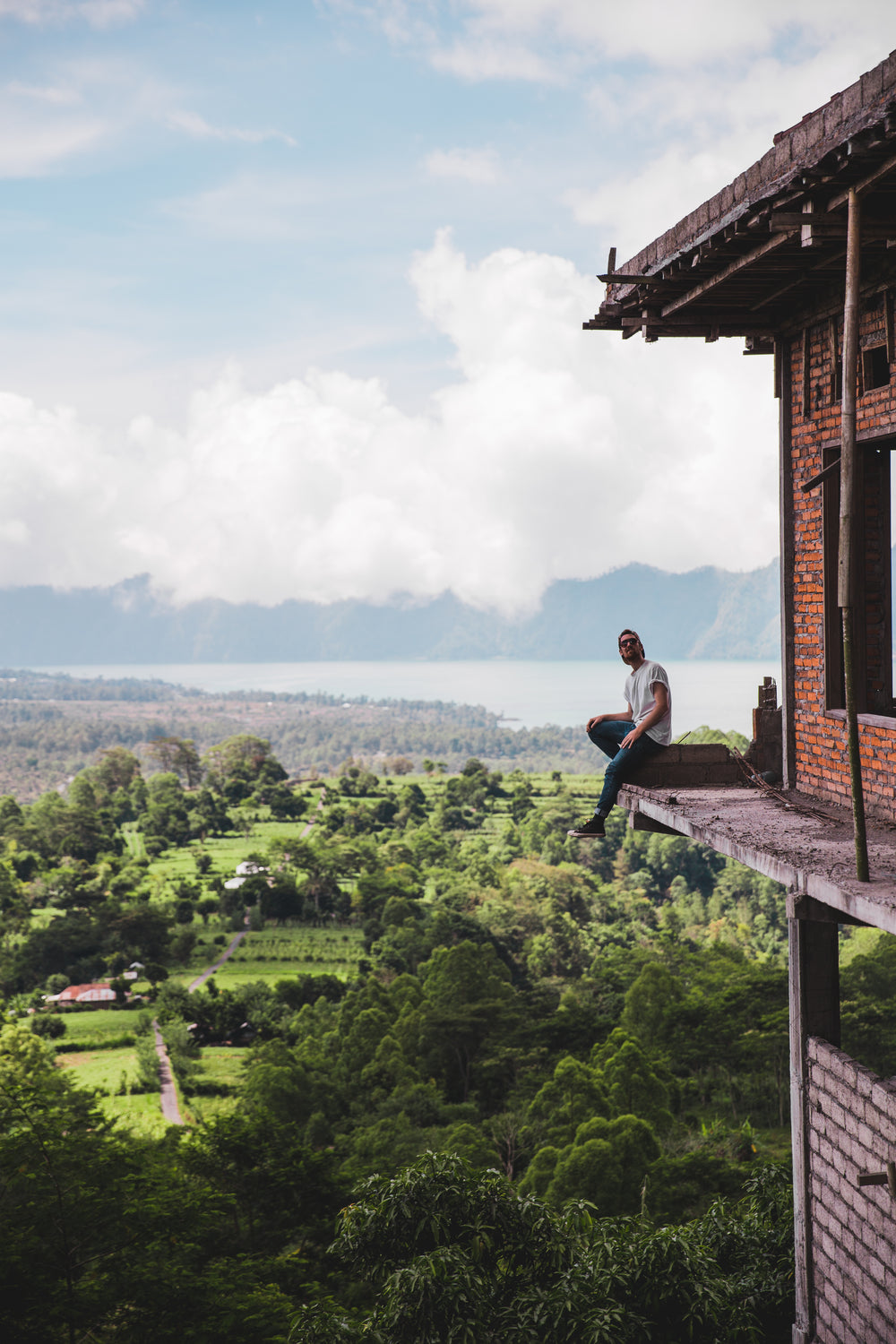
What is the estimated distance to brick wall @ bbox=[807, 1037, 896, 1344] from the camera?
5344 millimetres

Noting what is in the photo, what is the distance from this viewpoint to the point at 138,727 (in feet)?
595

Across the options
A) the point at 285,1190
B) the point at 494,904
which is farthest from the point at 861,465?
the point at 494,904

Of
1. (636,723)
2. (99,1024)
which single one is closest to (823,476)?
(636,723)

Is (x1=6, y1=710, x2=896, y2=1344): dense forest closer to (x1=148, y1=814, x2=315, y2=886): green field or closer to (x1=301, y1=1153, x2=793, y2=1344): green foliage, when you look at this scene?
(x1=301, y1=1153, x2=793, y2=1344): green foliage

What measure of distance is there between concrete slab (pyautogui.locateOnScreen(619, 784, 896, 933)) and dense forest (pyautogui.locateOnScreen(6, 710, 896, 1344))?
10.2 feet

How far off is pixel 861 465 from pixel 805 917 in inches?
103

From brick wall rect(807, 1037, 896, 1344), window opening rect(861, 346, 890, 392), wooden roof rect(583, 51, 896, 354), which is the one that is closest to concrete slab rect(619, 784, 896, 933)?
brick wall rect(807, 1037, 896, 1344)

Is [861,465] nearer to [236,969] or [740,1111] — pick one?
[740,1111]

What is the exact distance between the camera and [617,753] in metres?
6.89

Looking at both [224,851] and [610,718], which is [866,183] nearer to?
[610,718]

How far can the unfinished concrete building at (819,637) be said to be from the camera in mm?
4746

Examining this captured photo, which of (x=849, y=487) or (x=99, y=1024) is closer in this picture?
(x=849, y=487)

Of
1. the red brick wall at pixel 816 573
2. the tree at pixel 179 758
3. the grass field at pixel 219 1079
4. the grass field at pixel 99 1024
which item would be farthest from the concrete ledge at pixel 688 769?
the tree at pixel 179 758

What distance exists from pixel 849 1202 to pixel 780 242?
495cm
